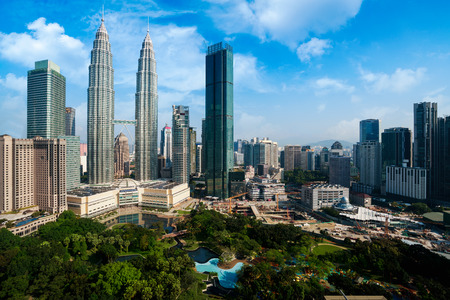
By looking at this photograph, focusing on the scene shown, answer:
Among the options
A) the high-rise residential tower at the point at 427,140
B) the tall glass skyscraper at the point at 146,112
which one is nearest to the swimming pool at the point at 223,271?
the high-rise residential tower at the point at 427,140

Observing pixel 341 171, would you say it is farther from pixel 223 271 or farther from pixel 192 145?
pixel 223 271

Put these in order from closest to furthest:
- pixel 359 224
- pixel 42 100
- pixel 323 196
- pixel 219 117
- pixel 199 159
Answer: pixel 359 224 → pixel 323 196 → pixel 42 100 → pixel 219 117 → pixel 199 159

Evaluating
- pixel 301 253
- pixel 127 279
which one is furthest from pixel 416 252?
pixel 127 279

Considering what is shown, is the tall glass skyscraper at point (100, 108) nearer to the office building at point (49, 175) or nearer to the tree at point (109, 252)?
the office building at point (49, 175)

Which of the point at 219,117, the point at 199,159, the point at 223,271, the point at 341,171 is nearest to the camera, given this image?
the point at 223,271

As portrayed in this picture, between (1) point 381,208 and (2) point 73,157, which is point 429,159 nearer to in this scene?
(1) point 381,208

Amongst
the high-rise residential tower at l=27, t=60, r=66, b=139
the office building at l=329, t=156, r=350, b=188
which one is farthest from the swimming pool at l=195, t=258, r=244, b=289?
the office building at l=329, t=156, r=350, b=188

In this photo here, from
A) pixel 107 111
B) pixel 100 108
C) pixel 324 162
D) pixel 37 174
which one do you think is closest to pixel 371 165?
pixel 324 162
